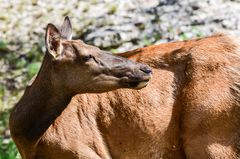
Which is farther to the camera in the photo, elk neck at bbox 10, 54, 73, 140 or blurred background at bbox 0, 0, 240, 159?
blurred background at bbox 0, 0, 240, 159

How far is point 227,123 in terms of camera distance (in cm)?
998

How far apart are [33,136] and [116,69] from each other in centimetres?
148

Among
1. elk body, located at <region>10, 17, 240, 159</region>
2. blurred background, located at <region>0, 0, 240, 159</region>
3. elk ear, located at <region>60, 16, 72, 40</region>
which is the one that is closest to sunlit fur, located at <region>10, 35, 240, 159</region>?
elk body, located at <region>10, 17, 240, 159</region>

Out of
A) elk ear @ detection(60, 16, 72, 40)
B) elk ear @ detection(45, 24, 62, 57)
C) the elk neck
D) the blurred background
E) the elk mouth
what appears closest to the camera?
the elk mouth

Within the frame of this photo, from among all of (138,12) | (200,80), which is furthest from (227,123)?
(138,12)

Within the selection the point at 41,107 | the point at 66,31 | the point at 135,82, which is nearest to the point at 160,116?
the point at 135,82

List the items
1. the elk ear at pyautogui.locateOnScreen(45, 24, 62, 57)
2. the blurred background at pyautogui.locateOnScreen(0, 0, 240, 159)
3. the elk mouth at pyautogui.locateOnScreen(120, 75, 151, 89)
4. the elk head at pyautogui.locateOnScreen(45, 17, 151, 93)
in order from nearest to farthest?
the elk mouth at pyautogui.locateOnScreen(120, 75, 151, 89)
the elk head at pyautogui.locateOnScreen(45, 17, 151, 93)
the elk ear at pyautogui.locateOnScreen(45, 24, 62, 57)
the blurred background at pyautogui.locateOnScreen(0, 0, 240, 159)

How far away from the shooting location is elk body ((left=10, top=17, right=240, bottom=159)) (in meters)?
10.0

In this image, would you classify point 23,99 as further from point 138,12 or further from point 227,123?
point 138,12

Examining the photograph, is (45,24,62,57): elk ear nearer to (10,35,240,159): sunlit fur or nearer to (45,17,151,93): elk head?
(45,17,151,93): elk head

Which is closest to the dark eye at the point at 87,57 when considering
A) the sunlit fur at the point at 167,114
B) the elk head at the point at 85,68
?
the elk head at the point at 85,68

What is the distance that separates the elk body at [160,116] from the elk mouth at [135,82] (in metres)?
0.04

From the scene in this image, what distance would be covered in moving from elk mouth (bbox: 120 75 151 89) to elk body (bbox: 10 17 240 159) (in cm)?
4

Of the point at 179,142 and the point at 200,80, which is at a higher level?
the point at 200,80
